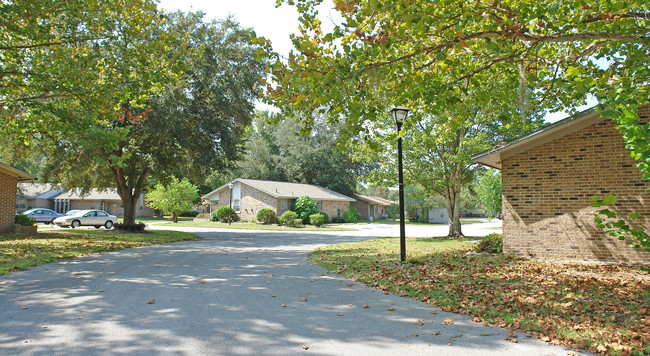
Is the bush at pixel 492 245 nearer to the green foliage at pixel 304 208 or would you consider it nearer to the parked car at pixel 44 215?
the green foliage at pixel 304 208

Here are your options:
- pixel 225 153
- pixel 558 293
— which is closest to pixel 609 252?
pixel 558 293

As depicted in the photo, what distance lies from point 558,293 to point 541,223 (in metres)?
4.50

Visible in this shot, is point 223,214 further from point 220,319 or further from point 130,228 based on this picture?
point 220,319

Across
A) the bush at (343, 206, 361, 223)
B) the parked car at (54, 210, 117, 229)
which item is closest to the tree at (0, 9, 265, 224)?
the parked car at (54, 210, 117, 229)

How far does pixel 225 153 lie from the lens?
73.6ft

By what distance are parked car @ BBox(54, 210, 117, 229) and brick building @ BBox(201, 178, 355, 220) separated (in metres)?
12.3

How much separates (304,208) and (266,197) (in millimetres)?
3853

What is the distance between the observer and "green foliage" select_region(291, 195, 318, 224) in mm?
37844

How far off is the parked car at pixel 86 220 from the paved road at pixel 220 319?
23.1 m

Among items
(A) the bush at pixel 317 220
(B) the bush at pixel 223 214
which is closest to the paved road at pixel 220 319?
(A) the bush at pixel 317 220

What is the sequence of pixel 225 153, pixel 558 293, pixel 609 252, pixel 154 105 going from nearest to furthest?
1. pixel 558 293
2. pixel 609 252
3. pixel 154 105
4. pixel 225 153

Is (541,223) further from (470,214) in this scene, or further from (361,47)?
(470,214)

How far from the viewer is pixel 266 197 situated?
127 ft

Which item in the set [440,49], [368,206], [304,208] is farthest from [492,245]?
[368,206]
